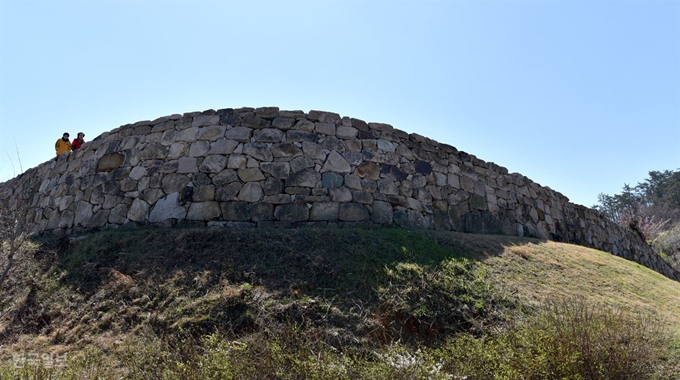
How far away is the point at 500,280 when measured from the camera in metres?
6.80

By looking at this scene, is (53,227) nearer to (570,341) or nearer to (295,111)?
(295,111)

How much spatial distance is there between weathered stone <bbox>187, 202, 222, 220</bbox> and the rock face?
2 cm

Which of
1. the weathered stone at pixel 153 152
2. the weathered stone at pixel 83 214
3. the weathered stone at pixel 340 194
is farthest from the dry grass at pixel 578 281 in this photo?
the weathered stone at pixel 83 214

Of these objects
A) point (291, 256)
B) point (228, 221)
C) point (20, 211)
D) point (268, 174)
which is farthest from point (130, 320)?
point (20, 211)

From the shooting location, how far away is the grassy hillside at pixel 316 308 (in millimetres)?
4285

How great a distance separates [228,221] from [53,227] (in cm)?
372

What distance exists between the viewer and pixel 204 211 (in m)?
8.27

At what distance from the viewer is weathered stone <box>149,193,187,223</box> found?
8.32m

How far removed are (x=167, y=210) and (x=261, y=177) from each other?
160 centimetres

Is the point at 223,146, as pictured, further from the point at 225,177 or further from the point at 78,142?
the point at 78,142

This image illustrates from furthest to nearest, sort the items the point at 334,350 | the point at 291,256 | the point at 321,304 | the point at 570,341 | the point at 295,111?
1. the point at 295,111
2. the point at 291,256
3. the point at 321,304
4. the point at 334,350
5. the point at 570,341

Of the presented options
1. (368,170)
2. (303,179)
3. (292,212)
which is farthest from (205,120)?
(368,170)

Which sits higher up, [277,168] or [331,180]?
[277,168]

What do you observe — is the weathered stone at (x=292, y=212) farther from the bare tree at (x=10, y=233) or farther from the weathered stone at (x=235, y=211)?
the bare tree at (x=10, y=233)
